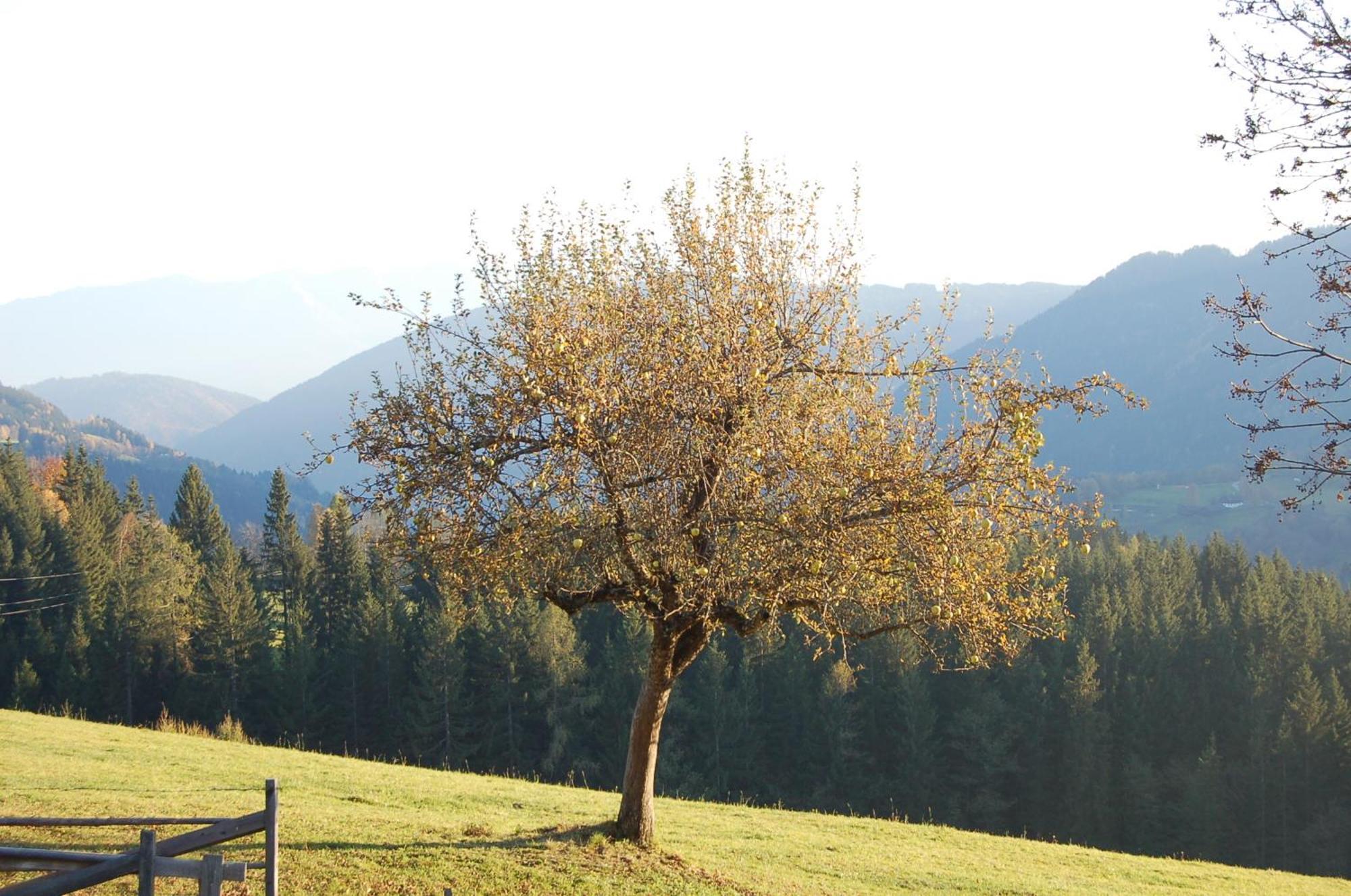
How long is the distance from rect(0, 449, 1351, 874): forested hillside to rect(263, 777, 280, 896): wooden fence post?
54.5 meters

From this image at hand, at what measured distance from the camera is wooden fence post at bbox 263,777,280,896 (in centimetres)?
1127

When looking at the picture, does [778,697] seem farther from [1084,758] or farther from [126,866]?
[126,866]

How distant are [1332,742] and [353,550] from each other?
2645 inches

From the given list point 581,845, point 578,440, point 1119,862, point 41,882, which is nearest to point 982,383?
point 578,440

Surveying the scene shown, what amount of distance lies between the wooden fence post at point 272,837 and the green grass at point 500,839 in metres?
1.99

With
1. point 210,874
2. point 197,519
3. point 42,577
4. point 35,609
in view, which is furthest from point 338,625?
point 210,874

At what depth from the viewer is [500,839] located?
1767 centimetres

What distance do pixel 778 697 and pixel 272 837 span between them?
212 feet

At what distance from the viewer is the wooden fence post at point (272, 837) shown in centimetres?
1127

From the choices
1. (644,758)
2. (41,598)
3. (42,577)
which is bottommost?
(41,598)

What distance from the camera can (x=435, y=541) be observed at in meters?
16.4

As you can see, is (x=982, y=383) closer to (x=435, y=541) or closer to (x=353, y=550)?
(x=435, y=541)

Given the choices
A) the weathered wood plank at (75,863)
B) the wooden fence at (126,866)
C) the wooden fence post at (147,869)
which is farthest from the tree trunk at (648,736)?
the wooden fence post at (147,869)

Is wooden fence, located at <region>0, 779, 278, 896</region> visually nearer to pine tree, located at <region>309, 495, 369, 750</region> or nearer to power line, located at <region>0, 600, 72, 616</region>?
pine tree, located at <region>309, 495, 369, 750</region>
